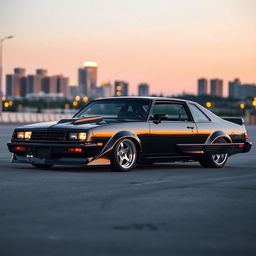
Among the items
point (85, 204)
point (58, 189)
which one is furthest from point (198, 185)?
point (85, 204)

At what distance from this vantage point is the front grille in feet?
45.6

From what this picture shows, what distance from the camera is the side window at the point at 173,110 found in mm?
15336

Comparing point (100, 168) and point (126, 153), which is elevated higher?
point (126, 153)

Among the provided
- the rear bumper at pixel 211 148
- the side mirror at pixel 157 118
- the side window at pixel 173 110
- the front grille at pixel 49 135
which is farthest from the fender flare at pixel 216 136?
the front grille at pixel 49 135

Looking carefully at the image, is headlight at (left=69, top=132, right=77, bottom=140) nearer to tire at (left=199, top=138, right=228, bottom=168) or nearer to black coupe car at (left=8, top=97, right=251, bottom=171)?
black coupe car at (left=8, top=97, right=251, bottom=171)

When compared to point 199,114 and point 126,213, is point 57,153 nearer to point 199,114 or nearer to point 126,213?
point 199,114

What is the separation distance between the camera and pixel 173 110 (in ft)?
51.1

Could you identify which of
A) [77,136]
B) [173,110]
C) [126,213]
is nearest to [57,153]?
[77,136]

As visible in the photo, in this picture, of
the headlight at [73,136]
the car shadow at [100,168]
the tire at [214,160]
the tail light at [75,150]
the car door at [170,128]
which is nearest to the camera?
the tail light at [75,150]

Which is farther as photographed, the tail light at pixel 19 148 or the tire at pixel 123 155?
the tail light at pixel 19 148

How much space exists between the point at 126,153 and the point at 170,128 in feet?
4.24

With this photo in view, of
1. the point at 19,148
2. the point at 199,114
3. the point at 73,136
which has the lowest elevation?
the point at 19,148

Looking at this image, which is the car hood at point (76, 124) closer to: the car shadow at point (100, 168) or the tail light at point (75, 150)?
the tail light at point (75, 150)

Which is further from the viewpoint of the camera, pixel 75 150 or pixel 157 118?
pixel 157 118
